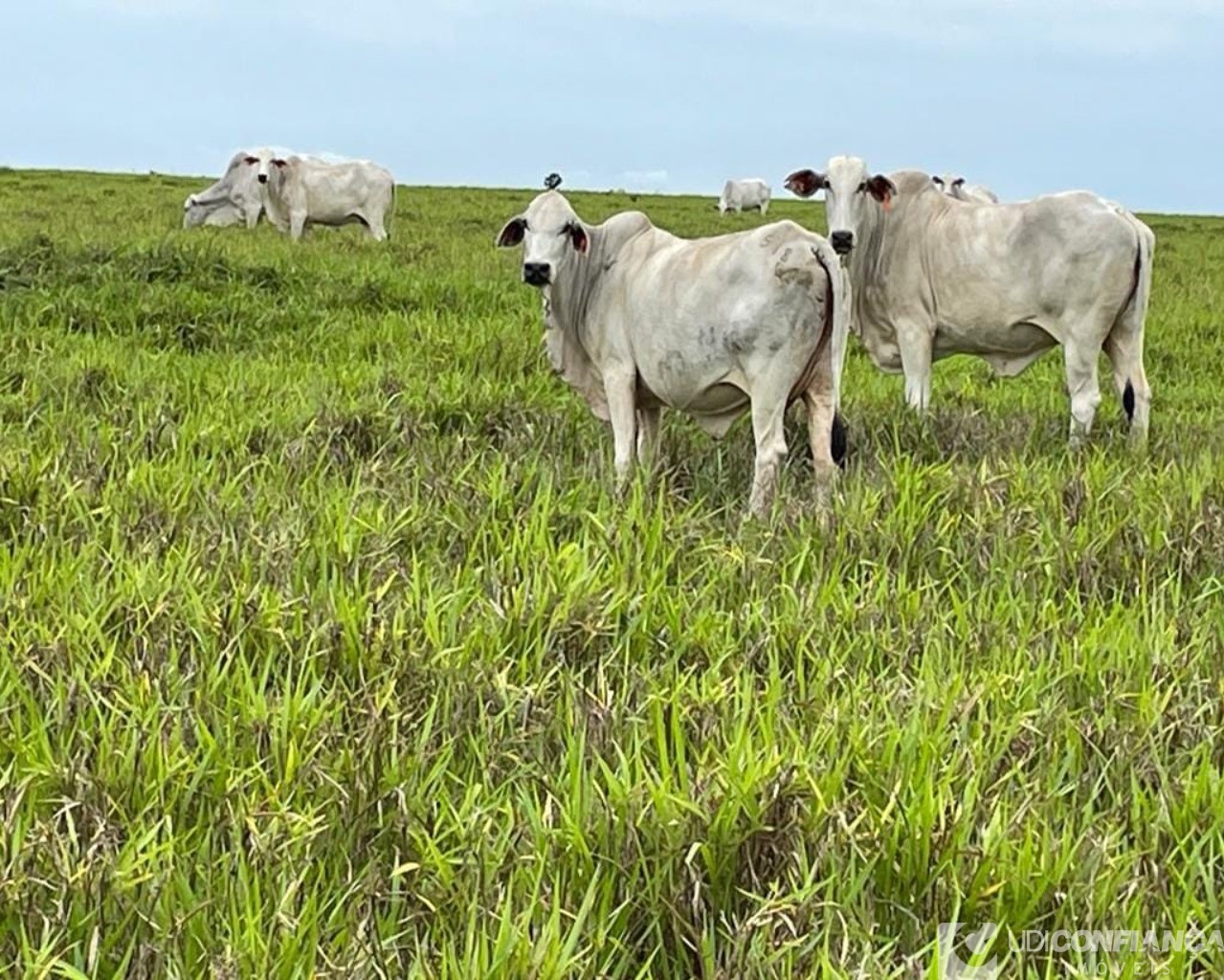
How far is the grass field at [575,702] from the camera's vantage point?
197cm

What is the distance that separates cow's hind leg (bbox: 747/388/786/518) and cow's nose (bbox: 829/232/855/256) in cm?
216

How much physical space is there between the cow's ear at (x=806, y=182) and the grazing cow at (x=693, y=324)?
1517 mm

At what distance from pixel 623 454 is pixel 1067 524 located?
194 centimetres

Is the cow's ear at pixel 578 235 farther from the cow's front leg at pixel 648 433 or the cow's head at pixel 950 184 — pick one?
the cow's head at pixel 950 184

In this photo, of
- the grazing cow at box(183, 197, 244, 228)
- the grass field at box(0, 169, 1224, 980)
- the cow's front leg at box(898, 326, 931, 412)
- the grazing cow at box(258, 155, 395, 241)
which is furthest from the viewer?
the grazing cow at box(183, 197, 244, 228)

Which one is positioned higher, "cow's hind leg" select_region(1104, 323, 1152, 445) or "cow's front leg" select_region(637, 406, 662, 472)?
"cow's hind leg" select_region(1104, 323, 1152, 445)

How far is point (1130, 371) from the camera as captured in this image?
7113 mm

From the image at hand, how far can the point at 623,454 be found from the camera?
549cm

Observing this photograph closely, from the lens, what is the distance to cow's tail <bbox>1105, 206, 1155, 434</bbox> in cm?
695

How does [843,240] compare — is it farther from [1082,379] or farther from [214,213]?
[214,213]

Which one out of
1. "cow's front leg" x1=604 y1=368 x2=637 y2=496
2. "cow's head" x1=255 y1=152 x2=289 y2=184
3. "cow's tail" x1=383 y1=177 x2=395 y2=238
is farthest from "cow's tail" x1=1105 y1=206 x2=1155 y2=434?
"cow's tail" x1=383 y1=177 x2=395 y2=238

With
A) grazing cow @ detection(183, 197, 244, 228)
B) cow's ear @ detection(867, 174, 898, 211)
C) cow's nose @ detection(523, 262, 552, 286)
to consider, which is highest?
grazing cow @ detection(183, 197, 244, 228)

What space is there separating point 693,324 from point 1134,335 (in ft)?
10.8

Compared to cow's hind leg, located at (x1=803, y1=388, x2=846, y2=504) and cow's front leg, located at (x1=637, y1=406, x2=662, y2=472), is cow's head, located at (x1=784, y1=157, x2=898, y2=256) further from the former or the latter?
cow's hind leg, located at (x1=803, y1=388, x2=846, y2=504)
